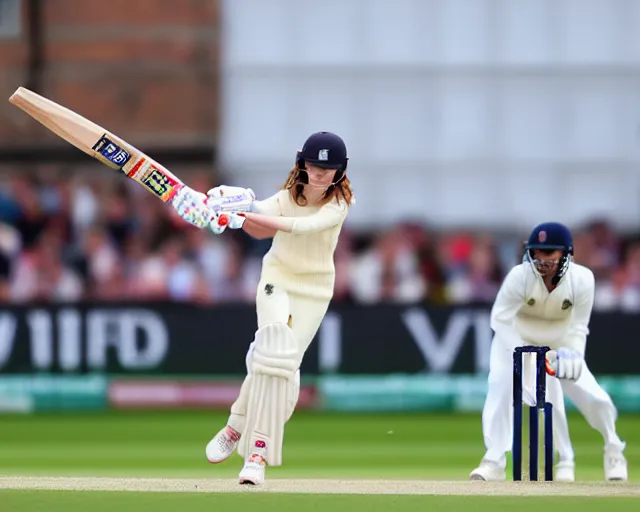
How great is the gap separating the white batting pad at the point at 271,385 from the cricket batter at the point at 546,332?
1.25m

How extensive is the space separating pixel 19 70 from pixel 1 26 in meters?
0.48

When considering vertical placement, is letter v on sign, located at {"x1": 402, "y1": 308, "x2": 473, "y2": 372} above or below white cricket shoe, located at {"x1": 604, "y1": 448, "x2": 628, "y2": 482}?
above

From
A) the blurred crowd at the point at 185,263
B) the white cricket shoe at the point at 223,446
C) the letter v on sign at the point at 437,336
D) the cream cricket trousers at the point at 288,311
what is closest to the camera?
the cream cricket trousers at the point at 288,311

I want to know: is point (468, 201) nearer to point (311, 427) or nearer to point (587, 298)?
point (311, 427)

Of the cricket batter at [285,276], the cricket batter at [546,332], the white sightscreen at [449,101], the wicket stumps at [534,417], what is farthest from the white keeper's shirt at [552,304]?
the white sightscreen at [449,101]

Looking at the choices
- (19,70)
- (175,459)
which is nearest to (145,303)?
(175,459)

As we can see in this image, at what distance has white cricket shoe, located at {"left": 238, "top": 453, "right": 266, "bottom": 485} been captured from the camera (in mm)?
6074

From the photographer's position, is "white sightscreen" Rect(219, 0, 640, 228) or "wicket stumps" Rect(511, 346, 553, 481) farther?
"white sightscreen" Rect(219, 0, 640, 228)

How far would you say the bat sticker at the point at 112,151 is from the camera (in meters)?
6.25

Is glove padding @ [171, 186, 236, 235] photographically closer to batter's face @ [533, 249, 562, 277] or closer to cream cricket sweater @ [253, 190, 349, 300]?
cream cricket sweater @ [253, 190, 349, 300]

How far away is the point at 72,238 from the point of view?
12.0 metres

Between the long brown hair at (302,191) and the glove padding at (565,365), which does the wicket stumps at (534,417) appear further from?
the long brown hair at (302,191)

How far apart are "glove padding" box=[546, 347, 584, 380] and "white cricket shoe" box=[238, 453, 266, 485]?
129cm

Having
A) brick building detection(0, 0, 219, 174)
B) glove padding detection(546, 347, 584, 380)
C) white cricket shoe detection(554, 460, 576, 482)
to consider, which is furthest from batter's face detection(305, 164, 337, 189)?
brick building detection(0, 0, 219, 174)
